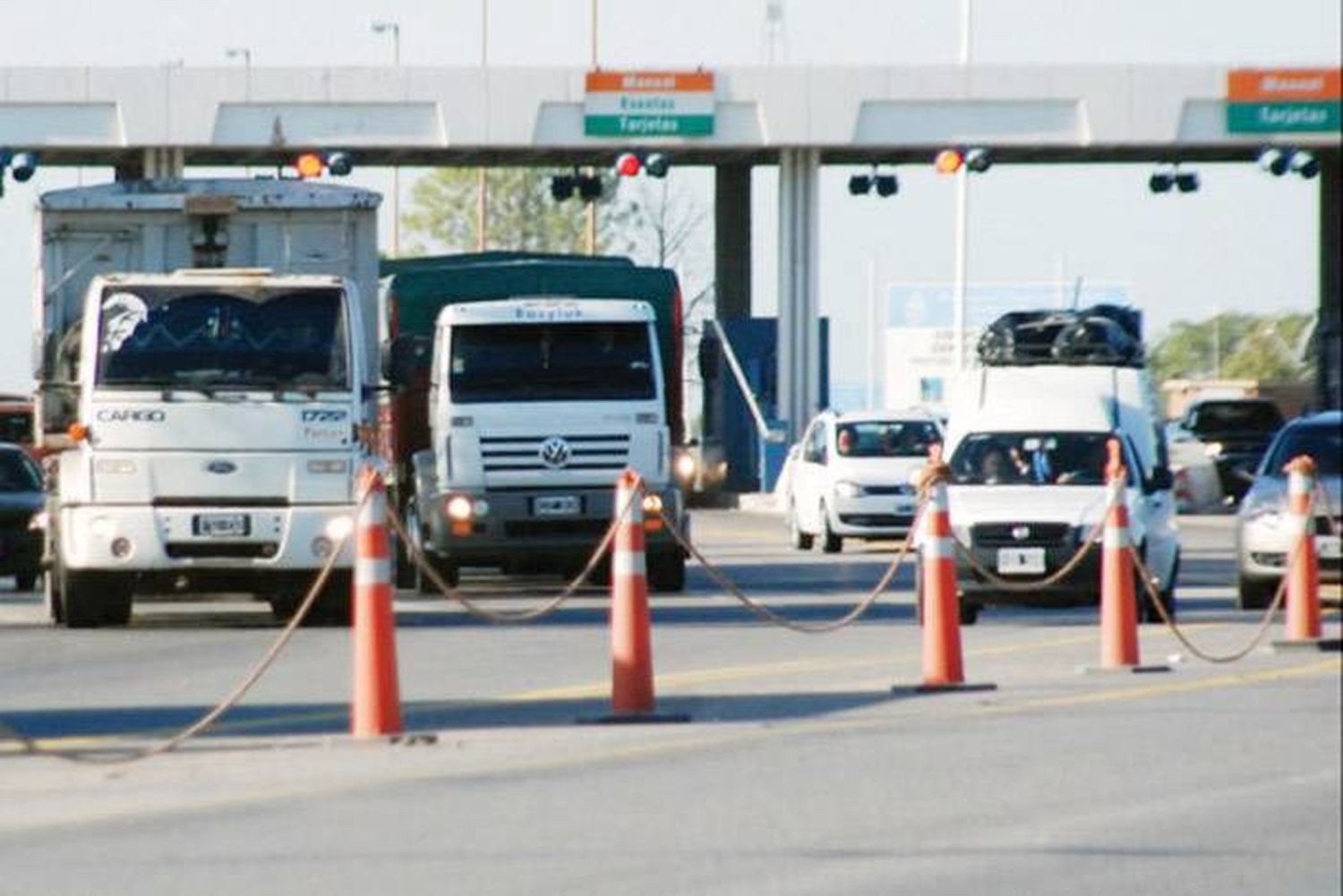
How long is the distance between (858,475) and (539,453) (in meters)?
12.8

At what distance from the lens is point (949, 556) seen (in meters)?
20.4

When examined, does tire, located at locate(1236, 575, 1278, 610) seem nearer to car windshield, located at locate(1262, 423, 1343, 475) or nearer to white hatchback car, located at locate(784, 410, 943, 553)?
car windshield, located at locate(1262, 423, 1343, 475)

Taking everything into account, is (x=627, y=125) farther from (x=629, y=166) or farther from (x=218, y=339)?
(x=218, y=339)

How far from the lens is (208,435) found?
2614 cm

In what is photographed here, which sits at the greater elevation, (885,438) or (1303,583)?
(1303,583)

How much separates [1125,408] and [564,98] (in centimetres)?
3512

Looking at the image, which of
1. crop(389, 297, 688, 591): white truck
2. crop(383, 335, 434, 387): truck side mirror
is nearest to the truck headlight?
crop(389, 297, 688, 591): white truck

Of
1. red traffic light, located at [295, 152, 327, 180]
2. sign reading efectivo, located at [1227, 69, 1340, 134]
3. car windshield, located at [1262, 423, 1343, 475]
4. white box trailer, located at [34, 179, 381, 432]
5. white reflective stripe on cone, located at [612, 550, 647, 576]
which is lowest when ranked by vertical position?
car windshield, located at [1262, 423, 1343, 475]

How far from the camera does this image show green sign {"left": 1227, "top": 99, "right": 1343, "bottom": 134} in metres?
65.2

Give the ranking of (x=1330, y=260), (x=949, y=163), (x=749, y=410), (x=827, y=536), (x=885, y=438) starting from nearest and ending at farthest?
(x=827, y=536)
(x=885, y=438)
(x=949, y=163)
(x=749, y=410)
(x=1330, y=260)

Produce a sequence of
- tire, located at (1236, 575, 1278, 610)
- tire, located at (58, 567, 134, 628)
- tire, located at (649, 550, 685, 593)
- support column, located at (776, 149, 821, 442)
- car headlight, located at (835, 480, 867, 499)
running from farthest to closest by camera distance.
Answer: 1. support column, located at (776, 149, 821, 442)
2. car headlight, located at (835, 480, 867, 499)
3. tire, located at (649, 550, 685, 593)
4. tire, located at (1236, 575, 1278, 610)
5. tire, located at (58, 567, 134, 628)

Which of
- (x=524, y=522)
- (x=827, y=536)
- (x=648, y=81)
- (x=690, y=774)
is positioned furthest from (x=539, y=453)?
(x=648, y=81)

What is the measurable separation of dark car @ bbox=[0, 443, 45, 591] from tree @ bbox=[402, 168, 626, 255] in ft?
275

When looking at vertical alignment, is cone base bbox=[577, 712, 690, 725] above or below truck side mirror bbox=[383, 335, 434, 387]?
below
